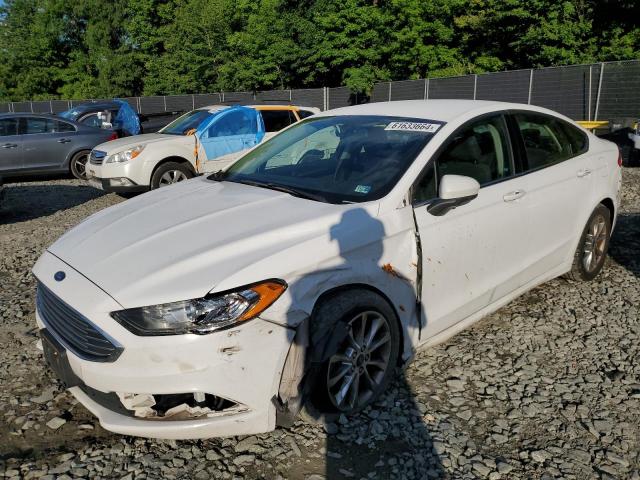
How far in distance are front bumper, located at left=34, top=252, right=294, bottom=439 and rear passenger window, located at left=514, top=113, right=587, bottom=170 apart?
2.50m

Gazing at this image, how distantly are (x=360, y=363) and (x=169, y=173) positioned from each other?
6708 mm

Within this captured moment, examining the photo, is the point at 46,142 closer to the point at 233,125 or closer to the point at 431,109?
the point at 233,125

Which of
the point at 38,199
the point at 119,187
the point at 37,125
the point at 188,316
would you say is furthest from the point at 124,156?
the point at 188,316

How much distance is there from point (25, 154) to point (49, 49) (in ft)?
154

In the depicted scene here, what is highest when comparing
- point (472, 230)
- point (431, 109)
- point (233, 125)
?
point (431, 109)

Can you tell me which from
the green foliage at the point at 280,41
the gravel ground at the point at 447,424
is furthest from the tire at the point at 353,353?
the green foliage at the point at 280,41

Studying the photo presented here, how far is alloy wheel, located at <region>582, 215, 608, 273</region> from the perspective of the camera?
15.5 feet

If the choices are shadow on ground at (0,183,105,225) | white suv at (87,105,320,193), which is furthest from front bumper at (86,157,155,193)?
shadow on ground at (0,183,105,225)

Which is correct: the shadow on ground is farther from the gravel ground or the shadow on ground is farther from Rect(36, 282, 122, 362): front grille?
Rect(36, 282, 122, 362): front grille

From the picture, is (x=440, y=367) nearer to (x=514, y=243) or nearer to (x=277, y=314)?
(x=514, y=243)

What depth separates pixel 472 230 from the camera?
3393 millimetres

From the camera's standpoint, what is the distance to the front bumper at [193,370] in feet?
7.70

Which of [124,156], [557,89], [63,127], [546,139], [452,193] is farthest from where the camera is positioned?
[557,89]

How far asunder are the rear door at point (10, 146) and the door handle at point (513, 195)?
10328mm
